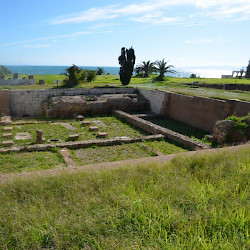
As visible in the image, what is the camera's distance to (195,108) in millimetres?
13023

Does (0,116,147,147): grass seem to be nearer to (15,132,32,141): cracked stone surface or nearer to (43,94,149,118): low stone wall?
(15,132,32,141): cracked stone surface

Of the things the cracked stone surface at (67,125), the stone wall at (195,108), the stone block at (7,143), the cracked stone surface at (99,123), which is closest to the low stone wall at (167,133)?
the cracked stone surface at (99,123)

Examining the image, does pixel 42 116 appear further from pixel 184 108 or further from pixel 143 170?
pixel 143 170

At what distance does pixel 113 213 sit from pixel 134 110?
14036mm

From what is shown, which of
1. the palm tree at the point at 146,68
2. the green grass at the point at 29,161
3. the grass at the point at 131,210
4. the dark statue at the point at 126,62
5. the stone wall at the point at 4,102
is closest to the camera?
the grass at the point at 131,210

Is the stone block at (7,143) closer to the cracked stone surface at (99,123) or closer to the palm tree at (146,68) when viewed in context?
the cracked stone surface at (99,123)

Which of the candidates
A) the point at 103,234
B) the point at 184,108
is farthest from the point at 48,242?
the point at 184,108

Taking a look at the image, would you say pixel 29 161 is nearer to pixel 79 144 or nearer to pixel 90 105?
pixel 79 144

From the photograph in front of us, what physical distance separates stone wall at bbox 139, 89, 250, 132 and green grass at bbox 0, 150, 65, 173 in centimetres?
746

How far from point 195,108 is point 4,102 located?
11.0m

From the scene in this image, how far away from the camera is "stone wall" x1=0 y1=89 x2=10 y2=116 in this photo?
Answer: 48.5 feet

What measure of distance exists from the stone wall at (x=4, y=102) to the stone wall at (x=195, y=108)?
29.3 ft

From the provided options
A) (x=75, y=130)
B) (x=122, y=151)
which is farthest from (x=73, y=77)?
(x=122, y=151)

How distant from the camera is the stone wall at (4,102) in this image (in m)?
14.8
